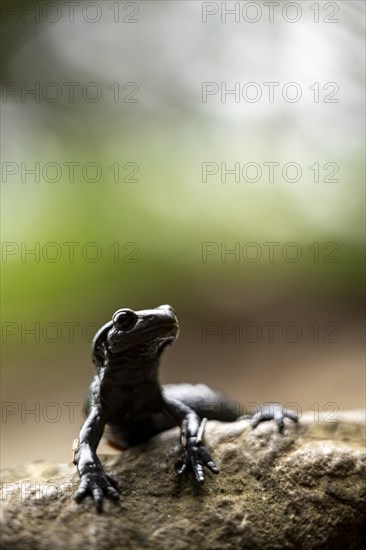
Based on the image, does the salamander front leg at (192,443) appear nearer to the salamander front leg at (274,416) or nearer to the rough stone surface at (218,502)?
the rough stone surface at (218,502)

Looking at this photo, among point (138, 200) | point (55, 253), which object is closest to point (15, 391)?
point (55, 253)

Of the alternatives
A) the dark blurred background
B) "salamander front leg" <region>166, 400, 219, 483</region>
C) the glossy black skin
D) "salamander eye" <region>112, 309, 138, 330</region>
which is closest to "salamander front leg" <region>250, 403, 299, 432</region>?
the glossy black skin

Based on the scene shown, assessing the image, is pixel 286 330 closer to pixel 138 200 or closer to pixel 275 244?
pixel 275 244

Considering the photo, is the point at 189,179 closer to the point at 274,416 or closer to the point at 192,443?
the point at 274,416

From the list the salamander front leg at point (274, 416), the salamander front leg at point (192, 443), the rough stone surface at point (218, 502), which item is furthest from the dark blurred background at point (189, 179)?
the rough stone surface at point (218, 502)

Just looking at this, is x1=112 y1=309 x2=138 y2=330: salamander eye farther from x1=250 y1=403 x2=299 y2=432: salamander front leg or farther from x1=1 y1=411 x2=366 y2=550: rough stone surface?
x1=250 y1=403 x2=299 y2=432: salamander front leg

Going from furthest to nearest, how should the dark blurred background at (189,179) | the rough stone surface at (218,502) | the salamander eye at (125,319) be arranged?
the dark blurred background at (189,179) → the salamander eye at (125,319) → the rough stone surface at (218,502)
